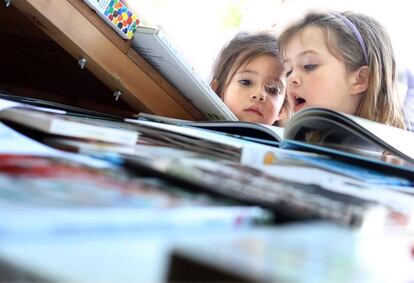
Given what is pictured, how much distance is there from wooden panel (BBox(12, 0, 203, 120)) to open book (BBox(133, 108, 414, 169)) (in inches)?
3.3

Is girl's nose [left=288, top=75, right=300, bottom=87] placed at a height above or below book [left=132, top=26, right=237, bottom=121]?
above

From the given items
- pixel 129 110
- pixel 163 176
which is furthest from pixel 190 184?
pixel 129 110

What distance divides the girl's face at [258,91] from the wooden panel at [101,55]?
452mm

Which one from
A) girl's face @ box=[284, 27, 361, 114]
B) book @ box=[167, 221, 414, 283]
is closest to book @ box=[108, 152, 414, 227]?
book @ box=[167, 221, 414, 283]

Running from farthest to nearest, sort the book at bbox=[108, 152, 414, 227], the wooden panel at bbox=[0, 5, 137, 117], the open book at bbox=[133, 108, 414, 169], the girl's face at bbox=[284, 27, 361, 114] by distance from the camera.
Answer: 1. the girl's face at bbox=[284, 27, 361, 114]
2. the wooden panel at bbox=[0, 5, 137, 117]
3. the open book at bbox=[133, 108, 414, 169]
4. the book at bbox=[108, 152, 414, 227]

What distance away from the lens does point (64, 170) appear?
23 centimetres

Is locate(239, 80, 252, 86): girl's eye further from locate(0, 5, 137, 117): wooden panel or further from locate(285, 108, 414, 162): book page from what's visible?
locate(285, 108, 414, 162): book page

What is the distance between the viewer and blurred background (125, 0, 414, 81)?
1.68 meters

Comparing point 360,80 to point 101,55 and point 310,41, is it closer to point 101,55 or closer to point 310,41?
point 310,41

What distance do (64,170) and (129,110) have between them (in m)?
0.76

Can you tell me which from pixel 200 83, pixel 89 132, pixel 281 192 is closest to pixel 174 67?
pixel 200 83

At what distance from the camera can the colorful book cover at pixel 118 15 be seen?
27.0 inches

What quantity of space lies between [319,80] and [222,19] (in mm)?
1014

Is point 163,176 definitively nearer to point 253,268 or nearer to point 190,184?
point 190,184
